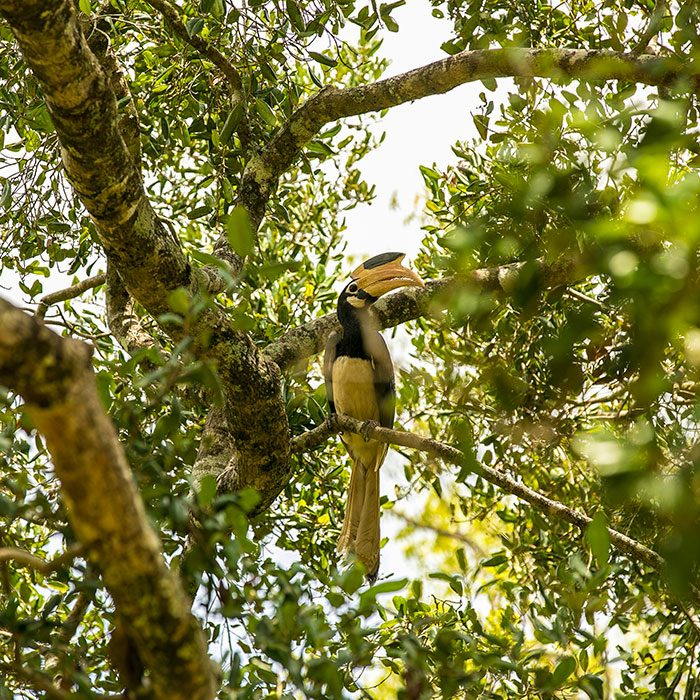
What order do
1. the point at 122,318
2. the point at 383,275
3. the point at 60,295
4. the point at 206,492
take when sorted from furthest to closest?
the point at 383,275
the point at 122,318
the point at 60,295
the point at 206,492

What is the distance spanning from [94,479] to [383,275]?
10.3 ft

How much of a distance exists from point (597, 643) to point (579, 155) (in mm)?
1038

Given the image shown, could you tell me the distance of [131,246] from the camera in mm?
2447

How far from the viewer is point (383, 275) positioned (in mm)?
4203

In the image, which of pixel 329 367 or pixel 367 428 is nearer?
pixel 367 428

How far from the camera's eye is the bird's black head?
4.21m

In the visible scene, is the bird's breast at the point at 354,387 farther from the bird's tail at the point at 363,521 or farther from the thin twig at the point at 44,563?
the thin twig at the point at 44,563

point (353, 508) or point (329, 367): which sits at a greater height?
point (329, 367)

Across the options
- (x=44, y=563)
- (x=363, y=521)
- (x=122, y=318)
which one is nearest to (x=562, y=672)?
(x=44, y=563)

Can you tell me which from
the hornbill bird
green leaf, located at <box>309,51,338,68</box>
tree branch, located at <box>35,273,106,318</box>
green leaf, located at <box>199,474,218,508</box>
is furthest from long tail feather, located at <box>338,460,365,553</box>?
green leaf, located at <box>199,474,218,508</box>

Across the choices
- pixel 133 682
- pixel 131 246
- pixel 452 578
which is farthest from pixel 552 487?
pixel 133 682

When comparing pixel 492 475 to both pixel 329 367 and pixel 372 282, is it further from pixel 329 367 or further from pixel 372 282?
pixel 329 367

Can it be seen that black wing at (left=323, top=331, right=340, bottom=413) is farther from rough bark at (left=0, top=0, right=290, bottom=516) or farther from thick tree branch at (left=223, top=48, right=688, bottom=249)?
rough bark at (left=0, top=0, right=290, bottom=516)

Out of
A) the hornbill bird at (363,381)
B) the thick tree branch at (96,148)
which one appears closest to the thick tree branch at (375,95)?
the hornbill bird at (363,381)
